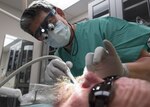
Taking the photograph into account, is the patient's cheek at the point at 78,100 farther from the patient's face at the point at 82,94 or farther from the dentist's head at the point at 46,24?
the dentist's head at the point at 46,24

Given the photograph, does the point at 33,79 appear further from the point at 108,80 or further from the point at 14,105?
the point at 108,80

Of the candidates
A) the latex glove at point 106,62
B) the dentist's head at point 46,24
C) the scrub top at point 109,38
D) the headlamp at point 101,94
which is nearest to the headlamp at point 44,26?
the dentist's head at point 46,24

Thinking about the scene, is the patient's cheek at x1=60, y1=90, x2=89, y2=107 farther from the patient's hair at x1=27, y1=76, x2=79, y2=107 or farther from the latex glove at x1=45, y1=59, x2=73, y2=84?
the latex glove at x1=45, y1=59, x2=73, y2=84

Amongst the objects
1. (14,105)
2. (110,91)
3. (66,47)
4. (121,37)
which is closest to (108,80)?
(110,91)

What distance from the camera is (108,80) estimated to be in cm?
55

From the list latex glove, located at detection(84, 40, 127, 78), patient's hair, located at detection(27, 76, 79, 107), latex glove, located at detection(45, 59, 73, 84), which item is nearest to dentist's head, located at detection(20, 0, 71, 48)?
latex glove, located at detection(45, 59, 73, 84)

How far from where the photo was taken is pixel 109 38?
1.23 metres

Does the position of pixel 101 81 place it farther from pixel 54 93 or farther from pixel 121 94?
pixel 54 93

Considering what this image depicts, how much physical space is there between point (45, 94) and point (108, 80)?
0.37m

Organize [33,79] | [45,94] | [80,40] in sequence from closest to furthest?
[45,94] < [80,40] < [33,79]

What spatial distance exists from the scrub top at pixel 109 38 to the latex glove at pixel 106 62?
352 mm

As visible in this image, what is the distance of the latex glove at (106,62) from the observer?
720 millimetres

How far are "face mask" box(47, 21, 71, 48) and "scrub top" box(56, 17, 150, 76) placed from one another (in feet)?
0.20

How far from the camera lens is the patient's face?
562mm
